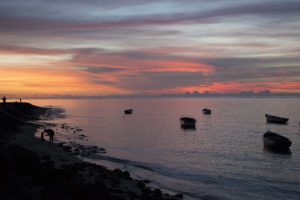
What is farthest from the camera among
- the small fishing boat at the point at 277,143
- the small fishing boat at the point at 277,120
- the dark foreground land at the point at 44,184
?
the small fishing boat at the point at 277,120

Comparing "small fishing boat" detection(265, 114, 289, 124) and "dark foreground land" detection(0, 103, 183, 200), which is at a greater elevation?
"small fishing boat" detection(265, 114, 289, 124)

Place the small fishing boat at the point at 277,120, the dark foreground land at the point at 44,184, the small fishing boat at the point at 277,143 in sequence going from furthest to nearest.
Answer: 1. the small fishing boat at the point at 277,120
2. the small fishing boat at the point at 277,143
3. the dark foreground land at the point at 44,184

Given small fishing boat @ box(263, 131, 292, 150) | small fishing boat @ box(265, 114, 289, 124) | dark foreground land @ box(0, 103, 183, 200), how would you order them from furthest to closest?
1. small fishing boat @ box(265, 114, 289, 124)
2. small fishing boat @ box(263, 131, 292, 150)
3. dark foreground land @ box(0, 103, 183, 200)

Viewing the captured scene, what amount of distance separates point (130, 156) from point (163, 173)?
10.9m

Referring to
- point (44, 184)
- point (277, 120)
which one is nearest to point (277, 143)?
point (44, 184)

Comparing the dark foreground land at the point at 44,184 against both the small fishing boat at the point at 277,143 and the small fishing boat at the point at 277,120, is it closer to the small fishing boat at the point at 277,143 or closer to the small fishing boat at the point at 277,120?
the small fishing boat at the point at 277,143

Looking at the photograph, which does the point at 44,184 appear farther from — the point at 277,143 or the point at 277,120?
the point at 277,120

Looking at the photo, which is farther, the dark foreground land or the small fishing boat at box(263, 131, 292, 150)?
the small fishing boat at box(263, 131, 292, 150)

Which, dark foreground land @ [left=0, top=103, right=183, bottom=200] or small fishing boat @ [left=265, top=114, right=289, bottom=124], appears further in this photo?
small fishing boat @ [left=265, top=114, right=289, bottom=124]

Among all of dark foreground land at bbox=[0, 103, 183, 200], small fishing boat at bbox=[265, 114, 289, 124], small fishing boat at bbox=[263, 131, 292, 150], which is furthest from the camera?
small fishing boat at bbox=[265, 114, 289, 124]

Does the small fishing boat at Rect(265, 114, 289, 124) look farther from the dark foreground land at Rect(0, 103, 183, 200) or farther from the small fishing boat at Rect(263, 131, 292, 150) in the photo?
the dark foreground land at Rect(0, 103, 183, 200)

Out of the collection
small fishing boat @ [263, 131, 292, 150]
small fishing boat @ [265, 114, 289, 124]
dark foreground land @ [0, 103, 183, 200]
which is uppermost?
small fishing boat @ [265, 114, 289, 124]

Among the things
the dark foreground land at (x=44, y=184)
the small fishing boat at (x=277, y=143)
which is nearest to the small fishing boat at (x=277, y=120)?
the small fishing boat at (x=277, y=143)

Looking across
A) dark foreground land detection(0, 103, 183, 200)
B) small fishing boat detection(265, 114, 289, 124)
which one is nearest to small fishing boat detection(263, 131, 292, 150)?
dark foreground land detection(0, 103, 183, 200)
